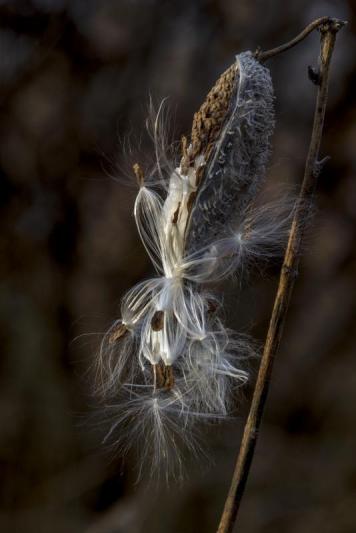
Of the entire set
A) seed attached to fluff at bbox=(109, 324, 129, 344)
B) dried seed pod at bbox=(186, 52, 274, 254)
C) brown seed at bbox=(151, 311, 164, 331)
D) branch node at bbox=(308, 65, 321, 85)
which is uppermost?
branch node at bbox=(308, 65, 321, 85)

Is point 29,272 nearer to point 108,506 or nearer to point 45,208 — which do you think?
point 45,208

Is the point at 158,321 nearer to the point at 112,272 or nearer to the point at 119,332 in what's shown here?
the point at 119,332

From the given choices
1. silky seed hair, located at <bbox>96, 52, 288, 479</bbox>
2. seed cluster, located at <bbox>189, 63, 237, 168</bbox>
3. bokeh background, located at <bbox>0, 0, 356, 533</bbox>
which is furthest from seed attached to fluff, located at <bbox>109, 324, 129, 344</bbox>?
bokeh background, located at <bbox>0, 0, 356, 533</bbox>

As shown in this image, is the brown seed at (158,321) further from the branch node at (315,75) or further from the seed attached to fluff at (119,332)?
the branch node at (315,75)

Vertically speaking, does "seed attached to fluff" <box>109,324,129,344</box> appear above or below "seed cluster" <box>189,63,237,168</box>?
below

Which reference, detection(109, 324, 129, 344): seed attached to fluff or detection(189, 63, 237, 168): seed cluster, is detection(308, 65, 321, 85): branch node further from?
detection(109, 324, 129, 344): seed attached to fluff

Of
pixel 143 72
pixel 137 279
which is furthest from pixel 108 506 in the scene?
pixel 143 72
